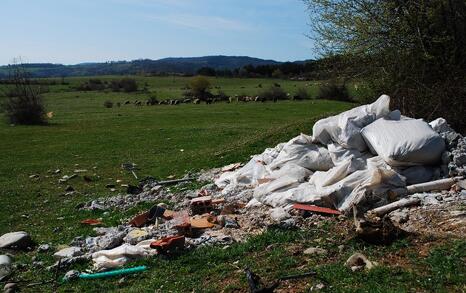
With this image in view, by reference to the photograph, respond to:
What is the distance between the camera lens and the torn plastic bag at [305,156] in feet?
30.1

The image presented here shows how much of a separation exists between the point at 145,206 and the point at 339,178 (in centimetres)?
410

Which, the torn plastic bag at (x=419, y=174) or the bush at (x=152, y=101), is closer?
the torn plastic bag at (x=419, y=174)

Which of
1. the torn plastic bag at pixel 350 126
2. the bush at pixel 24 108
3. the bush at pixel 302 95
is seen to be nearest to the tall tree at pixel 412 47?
the torn plastic bag at pixel 350 126

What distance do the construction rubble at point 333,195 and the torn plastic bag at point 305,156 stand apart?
0.06 feet

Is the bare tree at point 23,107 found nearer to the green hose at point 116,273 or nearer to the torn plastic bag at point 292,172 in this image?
the torn plastic bag at point 292,172

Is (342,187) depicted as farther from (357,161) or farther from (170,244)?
(170,244)

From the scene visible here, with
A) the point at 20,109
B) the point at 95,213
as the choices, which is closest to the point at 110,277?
the point at 95,213

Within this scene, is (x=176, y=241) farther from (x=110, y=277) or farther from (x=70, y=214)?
(x=70, y=214)

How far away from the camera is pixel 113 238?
753 cm

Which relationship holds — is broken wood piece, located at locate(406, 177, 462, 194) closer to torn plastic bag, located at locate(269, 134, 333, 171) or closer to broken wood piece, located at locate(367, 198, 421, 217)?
broken wood piece, located at locate(367, 198, 421, 217)

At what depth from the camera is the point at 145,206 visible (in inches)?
405

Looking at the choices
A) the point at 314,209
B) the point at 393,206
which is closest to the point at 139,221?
the point at 314,209

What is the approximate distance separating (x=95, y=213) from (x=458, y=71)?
8.78 meters

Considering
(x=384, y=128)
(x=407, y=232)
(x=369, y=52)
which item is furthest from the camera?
(x=369, y=52)
